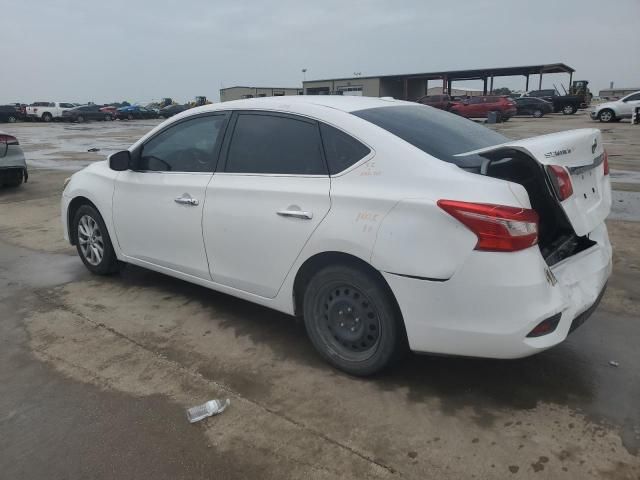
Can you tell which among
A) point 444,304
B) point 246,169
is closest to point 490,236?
point 444,304

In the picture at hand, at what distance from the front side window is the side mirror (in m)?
0.10

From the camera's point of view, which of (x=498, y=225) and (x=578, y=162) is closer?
(x=498, y=225)

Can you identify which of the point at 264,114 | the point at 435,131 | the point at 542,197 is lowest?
the point at 542,197

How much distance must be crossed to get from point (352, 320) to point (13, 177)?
9132mm

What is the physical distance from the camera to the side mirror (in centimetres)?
432

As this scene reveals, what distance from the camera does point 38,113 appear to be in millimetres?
45000

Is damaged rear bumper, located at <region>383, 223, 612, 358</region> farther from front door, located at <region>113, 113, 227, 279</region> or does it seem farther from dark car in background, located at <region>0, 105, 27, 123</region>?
dark car in background, located at <region>0, 105, 27, 123</region>

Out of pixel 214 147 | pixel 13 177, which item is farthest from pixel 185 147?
pixel 13 177

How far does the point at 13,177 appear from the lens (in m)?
9.91

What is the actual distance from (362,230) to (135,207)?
7.39ft

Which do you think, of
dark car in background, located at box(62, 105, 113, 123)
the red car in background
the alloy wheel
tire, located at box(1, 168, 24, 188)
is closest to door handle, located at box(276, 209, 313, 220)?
the alloy wheel

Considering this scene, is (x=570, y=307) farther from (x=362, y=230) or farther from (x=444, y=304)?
(x=362, y=230)

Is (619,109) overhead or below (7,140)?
below

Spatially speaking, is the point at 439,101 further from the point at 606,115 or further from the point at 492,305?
the point at 492,305
